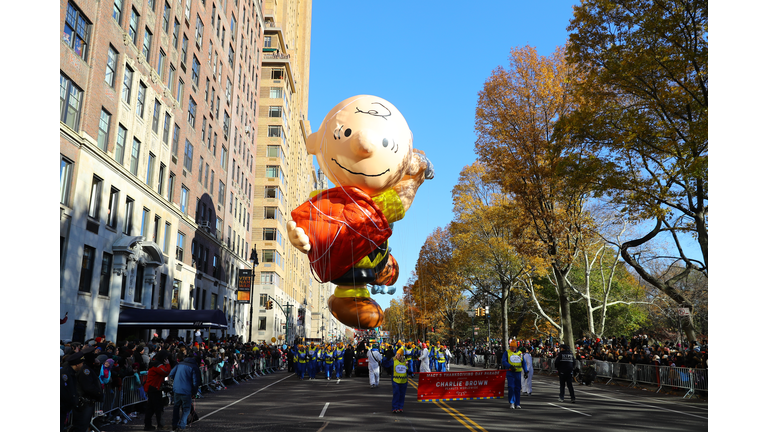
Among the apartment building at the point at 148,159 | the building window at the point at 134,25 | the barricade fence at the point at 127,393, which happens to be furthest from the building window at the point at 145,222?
the barricade fence at the point at 127,393

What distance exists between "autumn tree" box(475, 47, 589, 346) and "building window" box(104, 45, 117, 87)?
17.2 m

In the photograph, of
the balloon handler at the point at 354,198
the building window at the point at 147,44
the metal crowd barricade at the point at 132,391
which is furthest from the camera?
the building window at the point at 147,44

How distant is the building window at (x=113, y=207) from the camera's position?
77.3ft

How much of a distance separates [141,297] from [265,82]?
4116 centimetres

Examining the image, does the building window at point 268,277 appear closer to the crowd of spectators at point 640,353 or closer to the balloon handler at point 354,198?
the crowd of spectators at point 640,353

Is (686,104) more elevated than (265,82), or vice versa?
(265,82)

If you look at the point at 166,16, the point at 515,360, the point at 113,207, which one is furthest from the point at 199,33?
the point at 515,360

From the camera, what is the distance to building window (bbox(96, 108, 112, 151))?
22.5 meters

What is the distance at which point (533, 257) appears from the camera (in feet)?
86.2

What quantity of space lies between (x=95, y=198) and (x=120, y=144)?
357 centimetres

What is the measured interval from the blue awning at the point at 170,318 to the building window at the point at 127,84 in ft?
32.9

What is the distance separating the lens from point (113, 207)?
23.9 meters
